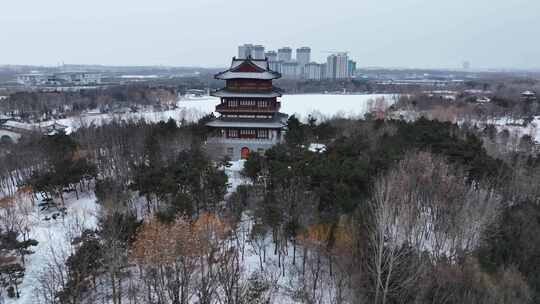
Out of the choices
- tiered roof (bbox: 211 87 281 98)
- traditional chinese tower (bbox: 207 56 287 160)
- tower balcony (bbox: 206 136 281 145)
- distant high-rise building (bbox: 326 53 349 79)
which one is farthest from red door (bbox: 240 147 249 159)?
distant high-rise building (bbox: 326 53 349 79)

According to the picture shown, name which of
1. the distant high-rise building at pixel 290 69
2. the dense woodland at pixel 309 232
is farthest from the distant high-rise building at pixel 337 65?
the dense woodland at pixel 309 232

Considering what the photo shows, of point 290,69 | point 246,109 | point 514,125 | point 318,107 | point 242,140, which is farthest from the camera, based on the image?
point 290,69

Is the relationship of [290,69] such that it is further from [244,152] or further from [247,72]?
[244,152]

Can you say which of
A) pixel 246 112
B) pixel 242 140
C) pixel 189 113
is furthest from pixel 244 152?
pixel 189 113

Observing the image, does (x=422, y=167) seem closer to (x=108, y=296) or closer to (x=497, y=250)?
(x=497, y=250)

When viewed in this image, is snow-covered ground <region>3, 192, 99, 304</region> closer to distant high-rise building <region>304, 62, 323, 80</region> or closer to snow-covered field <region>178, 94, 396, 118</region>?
snow-covered field <region>178, 94, 396, 118</region>

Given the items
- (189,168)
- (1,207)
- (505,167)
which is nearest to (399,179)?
(505,167)
